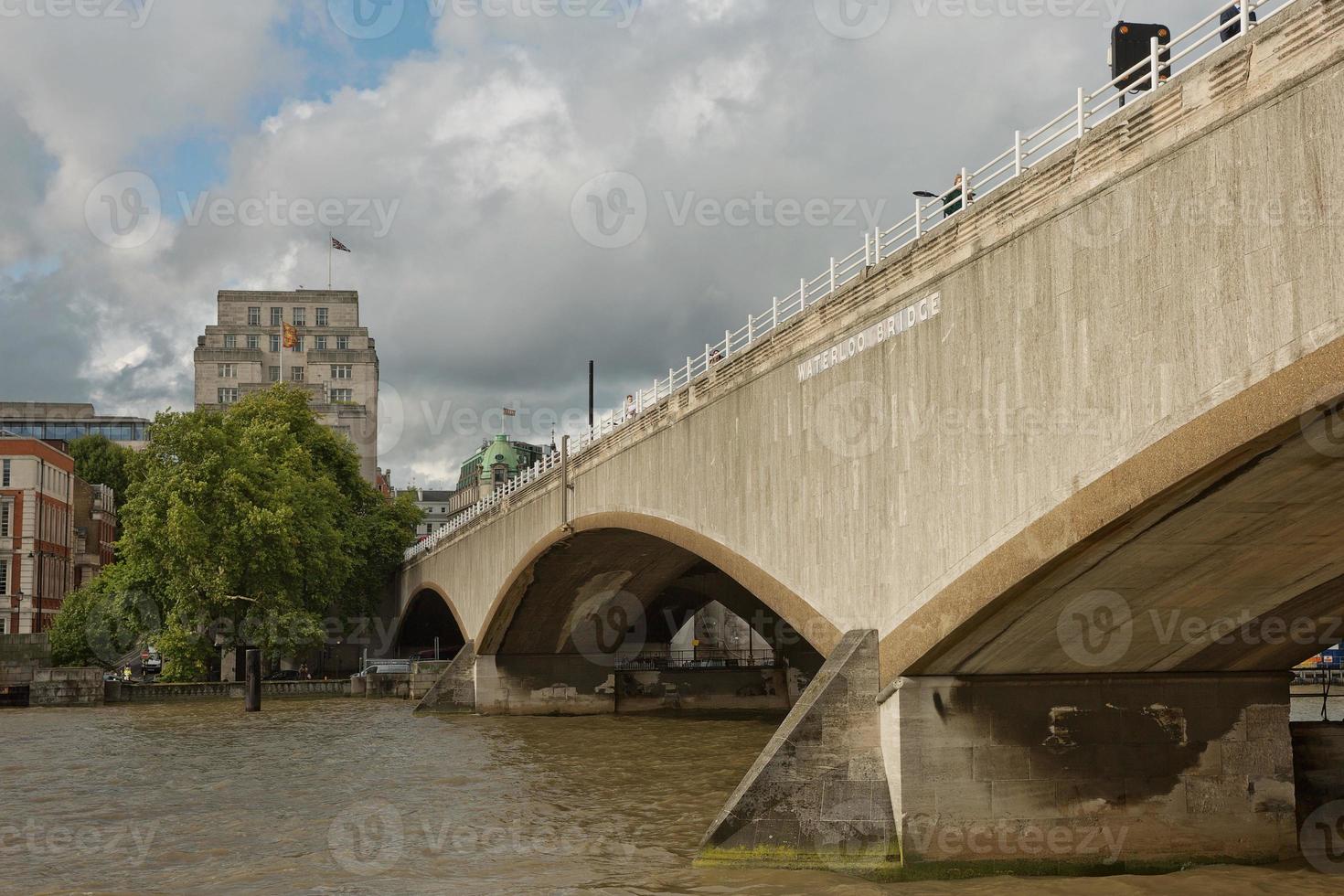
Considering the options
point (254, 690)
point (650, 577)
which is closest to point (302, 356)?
point (254, 690)

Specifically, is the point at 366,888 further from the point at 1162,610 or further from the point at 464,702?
the point at 464,702

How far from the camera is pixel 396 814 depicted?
2488 cm

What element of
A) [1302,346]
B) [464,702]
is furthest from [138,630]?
[1302,346]

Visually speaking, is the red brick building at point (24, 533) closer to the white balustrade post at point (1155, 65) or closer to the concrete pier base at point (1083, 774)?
the concrete pier base at point (1083, 774)

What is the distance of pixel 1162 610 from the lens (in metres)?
16.9

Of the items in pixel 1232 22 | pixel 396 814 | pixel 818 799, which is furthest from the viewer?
pixel 396 814

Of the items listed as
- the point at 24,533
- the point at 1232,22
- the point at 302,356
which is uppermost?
the point at 302,356

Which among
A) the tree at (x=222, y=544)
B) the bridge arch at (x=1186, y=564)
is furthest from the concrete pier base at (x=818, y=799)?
the tree at (x=222, y=544)

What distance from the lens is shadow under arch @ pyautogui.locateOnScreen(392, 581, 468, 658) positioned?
79.7 meters

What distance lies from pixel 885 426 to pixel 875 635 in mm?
3106
